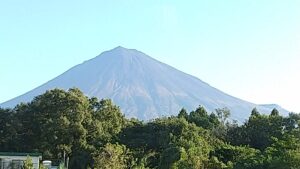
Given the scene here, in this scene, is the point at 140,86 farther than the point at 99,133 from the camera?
Yes

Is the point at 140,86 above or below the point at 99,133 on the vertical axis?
above

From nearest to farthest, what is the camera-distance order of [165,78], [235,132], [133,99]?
[235,132] < [133,99] < [165,78]

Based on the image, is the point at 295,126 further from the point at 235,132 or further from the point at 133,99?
the point at 133,99

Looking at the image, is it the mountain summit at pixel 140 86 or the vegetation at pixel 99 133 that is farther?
the mountain summit at pixel 140 86

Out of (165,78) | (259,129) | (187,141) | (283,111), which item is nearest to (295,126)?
(259,129)

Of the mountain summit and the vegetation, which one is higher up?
the mountain summit

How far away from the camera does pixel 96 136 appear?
91.0 feet

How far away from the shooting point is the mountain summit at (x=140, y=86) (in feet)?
416

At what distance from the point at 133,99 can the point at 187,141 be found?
107 metres

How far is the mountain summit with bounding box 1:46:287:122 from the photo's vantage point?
127 metres

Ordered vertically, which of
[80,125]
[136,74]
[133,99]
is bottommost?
[80,125]

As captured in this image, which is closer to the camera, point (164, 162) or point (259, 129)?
point (164, 162)

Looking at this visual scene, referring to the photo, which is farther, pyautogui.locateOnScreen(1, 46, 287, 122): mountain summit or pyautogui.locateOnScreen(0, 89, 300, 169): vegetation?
pyautogui.locateOnScreen(1, 46, 287, 122): mountain summit

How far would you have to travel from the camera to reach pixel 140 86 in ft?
466
